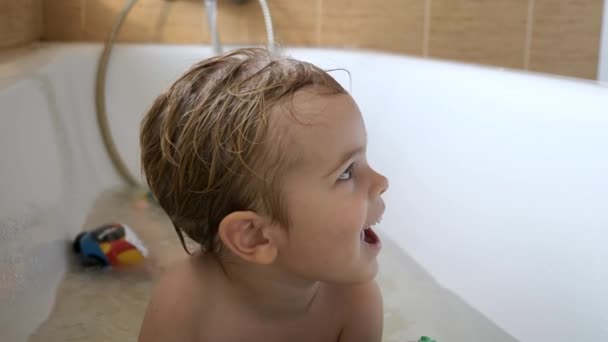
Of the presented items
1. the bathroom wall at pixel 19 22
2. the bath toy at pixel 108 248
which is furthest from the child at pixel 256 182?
the bathroom wall at pixel 19 22

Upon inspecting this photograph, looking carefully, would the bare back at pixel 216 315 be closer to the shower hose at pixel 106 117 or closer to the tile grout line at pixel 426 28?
the shower hose at pixel 106 117

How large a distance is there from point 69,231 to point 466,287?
67cm

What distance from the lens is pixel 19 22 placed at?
1.67 m

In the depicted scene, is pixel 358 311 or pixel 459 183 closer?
pixel 358 311

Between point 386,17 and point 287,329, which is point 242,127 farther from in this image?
point 386,17

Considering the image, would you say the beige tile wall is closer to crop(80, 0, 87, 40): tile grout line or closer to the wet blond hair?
crop(80, 0, 87, 40): tile grout line

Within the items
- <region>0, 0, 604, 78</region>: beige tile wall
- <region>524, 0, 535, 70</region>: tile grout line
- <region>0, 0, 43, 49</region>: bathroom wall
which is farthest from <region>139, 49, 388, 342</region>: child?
<region>524, 0, 535, 70</region>: tile grout line

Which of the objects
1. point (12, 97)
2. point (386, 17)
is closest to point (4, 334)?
point (12, 97)

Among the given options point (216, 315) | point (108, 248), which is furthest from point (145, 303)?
point (216, 315)

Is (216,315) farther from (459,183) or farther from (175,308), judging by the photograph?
(459,183)

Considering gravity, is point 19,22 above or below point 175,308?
above

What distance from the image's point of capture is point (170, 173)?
0.74 meters

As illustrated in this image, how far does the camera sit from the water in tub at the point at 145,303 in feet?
3.51

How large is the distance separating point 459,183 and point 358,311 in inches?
17.3
